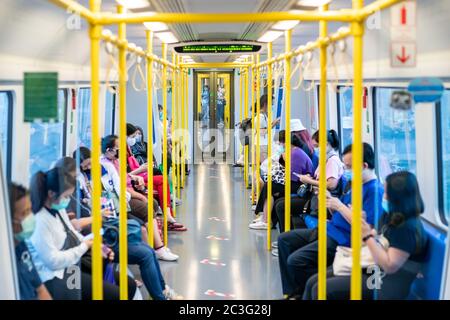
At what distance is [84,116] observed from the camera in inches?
195

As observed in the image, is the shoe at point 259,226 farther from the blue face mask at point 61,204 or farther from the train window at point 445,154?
the blue face mask at point 61,204

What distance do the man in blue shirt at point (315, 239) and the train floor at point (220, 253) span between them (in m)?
0.42

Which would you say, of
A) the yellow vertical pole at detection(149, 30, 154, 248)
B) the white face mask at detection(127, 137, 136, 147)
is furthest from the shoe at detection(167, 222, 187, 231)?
the yellow vertical pole at detection(149, 30, 154, 248)

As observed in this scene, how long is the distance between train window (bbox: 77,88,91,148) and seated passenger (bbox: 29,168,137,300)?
91 centimetres

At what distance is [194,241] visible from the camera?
302 inches

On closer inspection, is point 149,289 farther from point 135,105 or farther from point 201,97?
point 201,97

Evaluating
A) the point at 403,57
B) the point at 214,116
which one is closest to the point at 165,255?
the point at 403,57

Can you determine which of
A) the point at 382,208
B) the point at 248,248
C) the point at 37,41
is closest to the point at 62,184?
the point at 37,41

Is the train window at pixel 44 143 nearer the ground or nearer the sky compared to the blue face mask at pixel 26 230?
nearer the sky

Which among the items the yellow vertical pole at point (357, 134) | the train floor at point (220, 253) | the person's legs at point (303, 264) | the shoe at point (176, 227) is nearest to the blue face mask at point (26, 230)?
the yellow vertical pole at point (357, 134)

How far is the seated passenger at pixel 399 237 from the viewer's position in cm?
309

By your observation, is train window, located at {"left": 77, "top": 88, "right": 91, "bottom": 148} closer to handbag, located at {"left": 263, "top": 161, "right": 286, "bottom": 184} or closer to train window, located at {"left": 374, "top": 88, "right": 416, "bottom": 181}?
train window, located at {"left": 374, "top": 88, "right": 416, "bottom": 181}

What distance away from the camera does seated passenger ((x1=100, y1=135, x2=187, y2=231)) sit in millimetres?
6098

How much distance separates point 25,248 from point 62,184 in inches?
19.3
